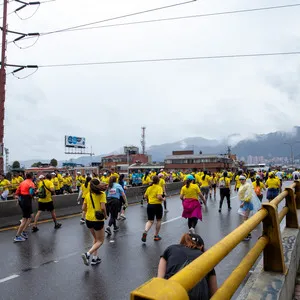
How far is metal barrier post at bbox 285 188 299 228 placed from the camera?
546 cm

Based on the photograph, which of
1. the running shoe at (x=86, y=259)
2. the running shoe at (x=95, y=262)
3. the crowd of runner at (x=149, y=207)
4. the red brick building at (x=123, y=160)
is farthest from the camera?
the red brick building at (x=123, y=160)

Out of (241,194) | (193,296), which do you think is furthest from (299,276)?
(241,194)

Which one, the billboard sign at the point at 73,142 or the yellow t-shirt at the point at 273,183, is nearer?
the yellow t-shirt at the point at 273,183

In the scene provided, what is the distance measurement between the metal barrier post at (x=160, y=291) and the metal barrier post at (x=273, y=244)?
2.45 meters

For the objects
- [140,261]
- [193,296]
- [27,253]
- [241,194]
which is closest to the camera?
[193,296]

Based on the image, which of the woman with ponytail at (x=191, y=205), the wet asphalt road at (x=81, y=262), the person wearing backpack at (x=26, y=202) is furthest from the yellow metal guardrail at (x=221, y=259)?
the person wearing backpack at (x=26, y=202)

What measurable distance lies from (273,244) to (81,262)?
4.45m

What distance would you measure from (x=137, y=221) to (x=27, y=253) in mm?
5313

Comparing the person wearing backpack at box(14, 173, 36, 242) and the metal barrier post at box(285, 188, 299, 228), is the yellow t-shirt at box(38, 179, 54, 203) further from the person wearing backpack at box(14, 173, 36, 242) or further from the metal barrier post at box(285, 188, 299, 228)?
the metal barrier post at box(285, 188, 299, 228)

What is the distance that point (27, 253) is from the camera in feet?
24.7

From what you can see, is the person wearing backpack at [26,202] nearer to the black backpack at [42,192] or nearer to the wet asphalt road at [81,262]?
the wet asphalt road at [81,262]

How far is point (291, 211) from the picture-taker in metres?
5.52

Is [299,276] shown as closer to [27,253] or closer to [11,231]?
[27,253]

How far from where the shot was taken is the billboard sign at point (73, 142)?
72738mm
